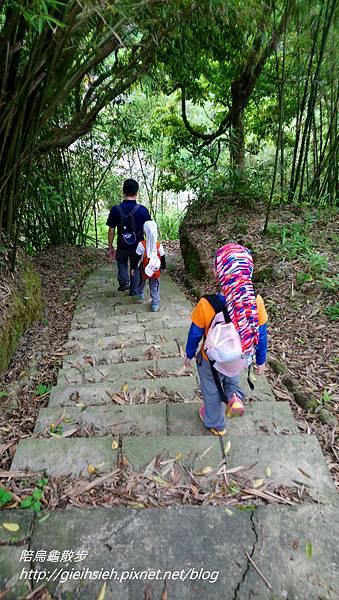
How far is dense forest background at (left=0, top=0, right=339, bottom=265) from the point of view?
2578 mm

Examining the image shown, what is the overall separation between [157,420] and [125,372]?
0.66 metres

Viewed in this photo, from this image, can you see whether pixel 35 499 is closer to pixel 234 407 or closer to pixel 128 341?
pixel 234 407

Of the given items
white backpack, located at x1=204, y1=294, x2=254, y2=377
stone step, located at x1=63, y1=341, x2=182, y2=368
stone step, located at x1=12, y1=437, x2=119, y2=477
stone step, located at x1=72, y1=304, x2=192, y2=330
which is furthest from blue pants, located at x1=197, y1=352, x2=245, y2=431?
stone step, located at x1=72, y1=304, x2=192, y2=330

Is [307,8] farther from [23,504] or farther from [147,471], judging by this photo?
[23,504]

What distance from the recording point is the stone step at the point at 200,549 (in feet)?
3.64

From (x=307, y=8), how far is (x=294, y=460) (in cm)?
402

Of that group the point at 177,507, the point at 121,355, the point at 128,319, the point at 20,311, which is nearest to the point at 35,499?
the point at 177,507

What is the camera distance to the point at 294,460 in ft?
5.27

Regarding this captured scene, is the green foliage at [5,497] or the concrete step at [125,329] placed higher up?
the concrete step at [125,329]

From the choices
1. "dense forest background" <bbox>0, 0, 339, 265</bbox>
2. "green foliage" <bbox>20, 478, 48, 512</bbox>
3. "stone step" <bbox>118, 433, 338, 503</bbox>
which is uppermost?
"dense forest background" <bbox>0, 0, 339, 265</bbox>

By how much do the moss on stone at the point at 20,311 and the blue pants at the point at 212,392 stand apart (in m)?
1.52

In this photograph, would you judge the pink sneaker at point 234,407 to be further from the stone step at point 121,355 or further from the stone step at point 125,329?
the stone step at point 125,329

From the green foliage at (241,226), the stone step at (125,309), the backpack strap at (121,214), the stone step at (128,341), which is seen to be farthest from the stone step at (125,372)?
the green foliage at (241,226)

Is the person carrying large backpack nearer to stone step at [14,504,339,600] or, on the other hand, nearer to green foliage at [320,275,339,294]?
stone step at [14,504,339,600]
